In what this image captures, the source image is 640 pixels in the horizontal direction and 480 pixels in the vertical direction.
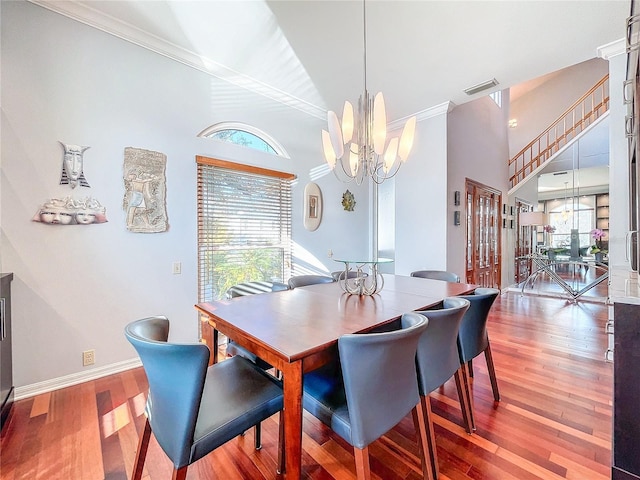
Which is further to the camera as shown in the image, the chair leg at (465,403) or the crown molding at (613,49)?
the crown molding at (613,49)

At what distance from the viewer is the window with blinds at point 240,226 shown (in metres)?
3.02

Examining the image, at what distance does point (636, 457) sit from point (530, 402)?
2.66 feet

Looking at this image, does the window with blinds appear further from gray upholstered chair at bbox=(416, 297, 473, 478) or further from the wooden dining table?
gray upholstered chair at bbox=(416, 297, 473, 478)

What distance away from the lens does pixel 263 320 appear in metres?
1.45

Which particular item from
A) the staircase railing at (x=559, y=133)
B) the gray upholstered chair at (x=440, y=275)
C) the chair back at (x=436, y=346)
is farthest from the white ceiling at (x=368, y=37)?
the staircase railing at (x=559, y=133)

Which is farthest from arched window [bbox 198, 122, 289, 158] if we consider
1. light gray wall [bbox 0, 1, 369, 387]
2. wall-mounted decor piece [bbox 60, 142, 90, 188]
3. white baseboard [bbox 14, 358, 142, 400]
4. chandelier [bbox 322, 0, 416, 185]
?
white baseboard [bbox 14, 358, 142, 400]

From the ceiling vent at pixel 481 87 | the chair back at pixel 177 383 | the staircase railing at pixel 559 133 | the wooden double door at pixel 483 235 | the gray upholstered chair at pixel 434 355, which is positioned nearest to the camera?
the chair back at pixel 177 383

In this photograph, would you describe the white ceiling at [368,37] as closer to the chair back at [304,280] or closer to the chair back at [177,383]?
the chair back at [304,280]

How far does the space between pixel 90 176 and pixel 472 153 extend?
5366mm

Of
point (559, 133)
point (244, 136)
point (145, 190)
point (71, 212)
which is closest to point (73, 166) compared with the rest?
point (71, 212)

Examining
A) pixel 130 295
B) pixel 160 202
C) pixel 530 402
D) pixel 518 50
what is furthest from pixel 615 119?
pixel 130 295

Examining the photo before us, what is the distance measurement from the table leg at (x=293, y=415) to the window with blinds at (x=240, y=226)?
7.36 ft

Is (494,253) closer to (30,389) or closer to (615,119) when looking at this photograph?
(615,119)

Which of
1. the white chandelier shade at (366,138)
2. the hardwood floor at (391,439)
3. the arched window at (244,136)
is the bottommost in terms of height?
the hardwood floor at (391,439)
